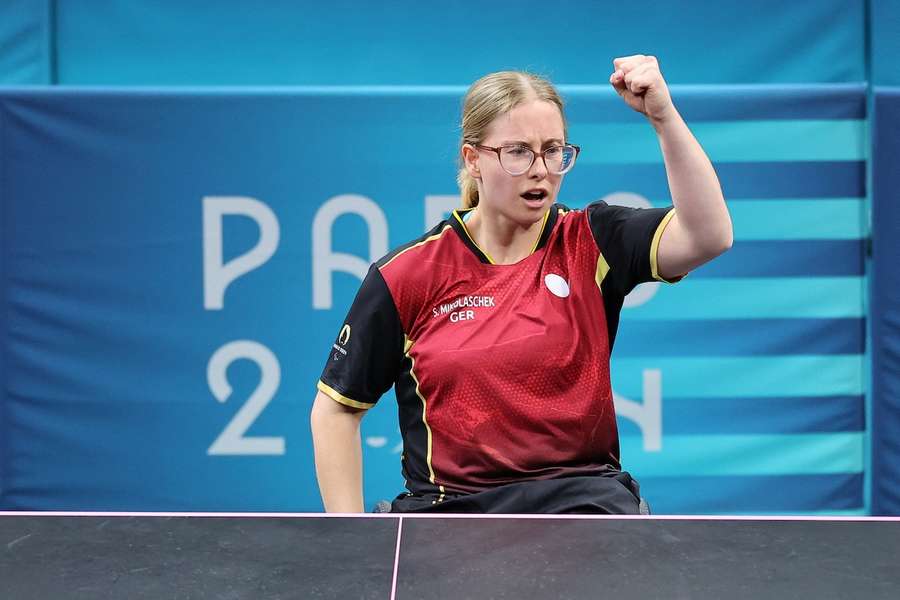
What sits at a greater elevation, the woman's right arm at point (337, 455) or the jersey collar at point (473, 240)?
the jersey collar at point (473, 240)

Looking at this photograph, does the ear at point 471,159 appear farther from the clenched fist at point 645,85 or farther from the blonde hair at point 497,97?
the clenched fist at point 645,85

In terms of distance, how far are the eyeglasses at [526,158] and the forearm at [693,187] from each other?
0.19m

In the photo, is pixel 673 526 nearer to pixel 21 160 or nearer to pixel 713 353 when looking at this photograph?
pixel 713 353

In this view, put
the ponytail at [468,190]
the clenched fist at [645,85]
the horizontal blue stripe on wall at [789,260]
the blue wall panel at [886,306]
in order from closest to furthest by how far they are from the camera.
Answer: the clenched fist at [645,85] < the ponytail at [468,190] < the blue wall panel at [886,306] < the horizontal blue stripe on wall at [789,260]

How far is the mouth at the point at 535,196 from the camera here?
1.86 metres

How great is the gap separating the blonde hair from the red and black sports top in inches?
7.4

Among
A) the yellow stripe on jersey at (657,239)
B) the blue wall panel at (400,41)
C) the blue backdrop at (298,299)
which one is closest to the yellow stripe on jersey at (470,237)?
the yellow stripe on jersey at (657,239)

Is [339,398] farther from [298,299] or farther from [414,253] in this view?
[298,299]

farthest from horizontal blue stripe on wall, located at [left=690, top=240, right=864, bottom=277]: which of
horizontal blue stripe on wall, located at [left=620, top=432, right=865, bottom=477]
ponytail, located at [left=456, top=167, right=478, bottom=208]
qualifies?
ponytail, located at [left=456, top=167, right=478, bottom=208]

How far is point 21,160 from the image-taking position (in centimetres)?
350

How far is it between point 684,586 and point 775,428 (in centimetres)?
257

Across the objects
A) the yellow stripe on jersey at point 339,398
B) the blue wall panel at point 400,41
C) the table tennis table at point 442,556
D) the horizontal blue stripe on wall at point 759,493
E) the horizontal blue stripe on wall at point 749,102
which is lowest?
the horizontal blue stripe on wall at point 759,493

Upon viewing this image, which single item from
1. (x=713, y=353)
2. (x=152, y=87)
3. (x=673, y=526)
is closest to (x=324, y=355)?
(x=152, y=87)

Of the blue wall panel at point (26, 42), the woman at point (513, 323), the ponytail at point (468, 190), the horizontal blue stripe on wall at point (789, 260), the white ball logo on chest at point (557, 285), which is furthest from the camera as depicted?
the blue wall panel at point (26, 42)
